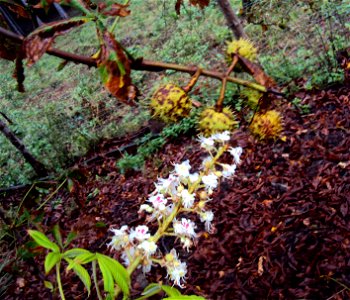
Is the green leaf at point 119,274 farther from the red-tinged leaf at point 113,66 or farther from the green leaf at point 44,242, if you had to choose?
the red-tinged leaf at point 113,66

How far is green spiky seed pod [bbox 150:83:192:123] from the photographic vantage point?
73 centimetres

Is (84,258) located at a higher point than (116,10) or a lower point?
lower

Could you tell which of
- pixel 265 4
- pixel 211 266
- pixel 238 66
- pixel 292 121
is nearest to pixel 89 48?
pixel 265 4

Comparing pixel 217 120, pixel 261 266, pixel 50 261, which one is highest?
pixel 217 120

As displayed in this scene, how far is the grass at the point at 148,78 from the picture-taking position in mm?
4086

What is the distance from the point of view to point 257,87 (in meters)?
0.60

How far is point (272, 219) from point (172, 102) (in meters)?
2.24

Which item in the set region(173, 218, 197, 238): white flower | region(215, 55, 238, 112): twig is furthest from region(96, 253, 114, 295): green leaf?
region(215, 55, 238, 112): twig

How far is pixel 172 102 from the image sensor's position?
28.9 inches

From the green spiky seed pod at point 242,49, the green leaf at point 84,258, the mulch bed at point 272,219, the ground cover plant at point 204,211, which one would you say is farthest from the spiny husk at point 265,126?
the mulch bed at point 272,219

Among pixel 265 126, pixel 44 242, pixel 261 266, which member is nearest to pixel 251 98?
pixel 265 126

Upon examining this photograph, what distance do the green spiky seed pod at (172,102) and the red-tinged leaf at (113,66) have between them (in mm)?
98

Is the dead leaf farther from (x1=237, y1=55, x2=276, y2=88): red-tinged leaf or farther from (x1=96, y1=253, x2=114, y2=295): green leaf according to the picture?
(x1=237, y1=55, x2=276, y2=88): red-tinged leaf

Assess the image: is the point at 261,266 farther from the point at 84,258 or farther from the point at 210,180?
the point at 84,258
